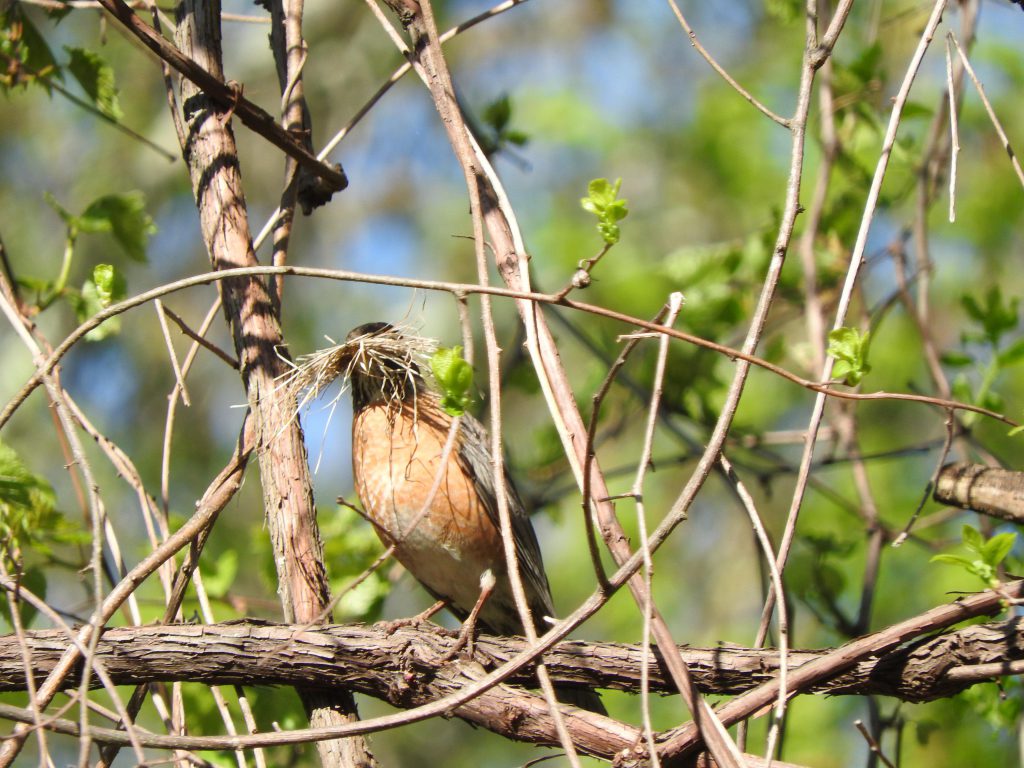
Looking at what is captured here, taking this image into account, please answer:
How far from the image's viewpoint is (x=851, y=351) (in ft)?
6.48

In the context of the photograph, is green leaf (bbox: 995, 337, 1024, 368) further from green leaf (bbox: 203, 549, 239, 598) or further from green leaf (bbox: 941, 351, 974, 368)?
green leaf (bbox: 203, 549, 239, 598)

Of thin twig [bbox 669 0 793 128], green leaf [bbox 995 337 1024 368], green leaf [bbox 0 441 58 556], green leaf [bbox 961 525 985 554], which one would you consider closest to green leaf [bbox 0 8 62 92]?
green leaf [bbox 0 441 58 556]

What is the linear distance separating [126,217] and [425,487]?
1250 millimetres

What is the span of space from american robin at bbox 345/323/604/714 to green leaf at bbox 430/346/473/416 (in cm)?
143

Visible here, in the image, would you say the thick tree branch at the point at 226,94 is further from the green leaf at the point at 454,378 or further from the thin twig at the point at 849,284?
the thin twig at the point at 849,284

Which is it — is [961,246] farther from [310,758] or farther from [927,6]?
[310,758]

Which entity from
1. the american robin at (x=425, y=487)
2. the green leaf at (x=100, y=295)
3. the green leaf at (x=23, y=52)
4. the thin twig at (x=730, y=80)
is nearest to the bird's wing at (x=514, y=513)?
the american robin at (x=425, y=487)

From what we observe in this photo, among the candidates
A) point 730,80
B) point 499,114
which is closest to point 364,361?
point 499,114

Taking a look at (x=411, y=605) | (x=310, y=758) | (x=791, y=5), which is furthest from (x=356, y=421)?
(x=411, y=605)

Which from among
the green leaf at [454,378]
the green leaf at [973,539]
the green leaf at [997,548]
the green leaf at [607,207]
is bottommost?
the green leaf at [997,548]

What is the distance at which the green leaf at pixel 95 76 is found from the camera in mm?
2955

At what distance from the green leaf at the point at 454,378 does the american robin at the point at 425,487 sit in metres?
1.43

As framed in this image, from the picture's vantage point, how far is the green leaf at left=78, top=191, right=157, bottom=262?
306 centimetres

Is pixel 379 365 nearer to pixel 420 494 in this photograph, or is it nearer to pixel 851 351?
pixel 420 494
